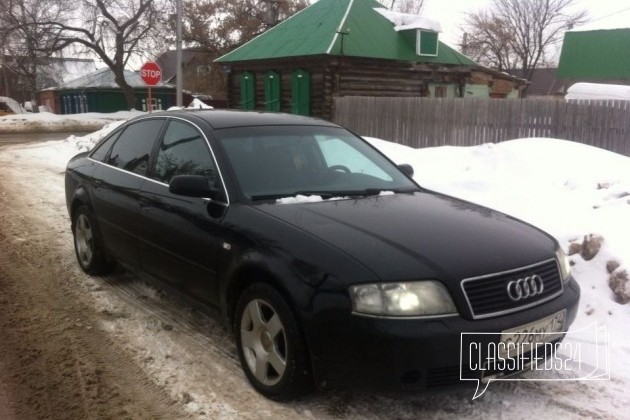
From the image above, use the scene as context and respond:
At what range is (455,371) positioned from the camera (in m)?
2.75

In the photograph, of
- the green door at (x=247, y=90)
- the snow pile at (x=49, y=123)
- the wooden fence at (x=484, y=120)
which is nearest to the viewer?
the wooden fence at (x=484, y=120)

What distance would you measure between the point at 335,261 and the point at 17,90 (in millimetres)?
65515

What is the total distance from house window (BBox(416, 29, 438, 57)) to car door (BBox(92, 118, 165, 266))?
1906 cm

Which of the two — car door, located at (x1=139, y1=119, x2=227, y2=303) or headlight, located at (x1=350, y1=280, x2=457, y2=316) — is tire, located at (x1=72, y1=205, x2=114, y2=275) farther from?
headlight, located at (x1=350, y1=280, x2=457, y2=316)

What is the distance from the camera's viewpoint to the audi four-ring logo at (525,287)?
289 cm

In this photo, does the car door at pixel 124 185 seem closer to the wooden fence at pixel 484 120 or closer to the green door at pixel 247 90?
the wooden fence at pixel 484 120

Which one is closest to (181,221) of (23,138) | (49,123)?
(23,138)

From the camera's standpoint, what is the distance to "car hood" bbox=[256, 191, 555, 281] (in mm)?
2818

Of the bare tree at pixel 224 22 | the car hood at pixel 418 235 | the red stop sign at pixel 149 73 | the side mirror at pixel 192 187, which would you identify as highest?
the bare tree at pixel 224 22

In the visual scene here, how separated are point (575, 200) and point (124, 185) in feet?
15.1

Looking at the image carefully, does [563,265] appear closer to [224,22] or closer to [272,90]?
[272,90]

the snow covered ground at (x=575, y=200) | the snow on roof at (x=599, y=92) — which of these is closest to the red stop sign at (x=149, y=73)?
the snow covered ground at (x=575, y=200)

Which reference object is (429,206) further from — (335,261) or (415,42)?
(415,42)

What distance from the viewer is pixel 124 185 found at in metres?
4.60
